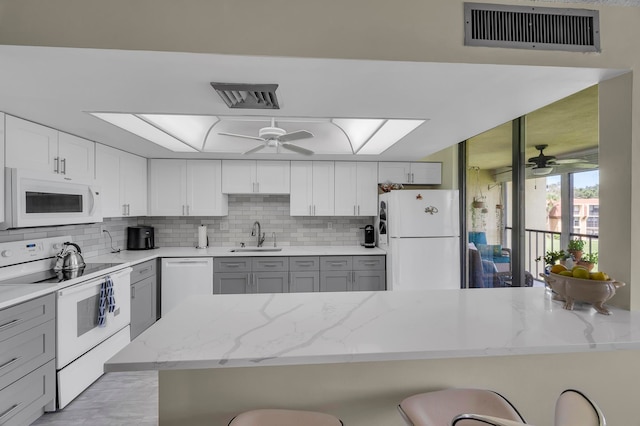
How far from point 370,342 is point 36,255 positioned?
9.71 feet

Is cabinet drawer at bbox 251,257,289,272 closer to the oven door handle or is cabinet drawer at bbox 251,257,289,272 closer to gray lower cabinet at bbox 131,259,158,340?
gray lower cabinet at bbox 131,259,158,340

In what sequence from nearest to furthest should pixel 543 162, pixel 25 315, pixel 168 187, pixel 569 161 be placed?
1. pixel 25 315
2. pixel 569 161
3. pixel 543 162
4. pixel 168 187

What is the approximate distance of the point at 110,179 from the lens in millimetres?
3330

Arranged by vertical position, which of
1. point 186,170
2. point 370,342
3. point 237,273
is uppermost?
point 186,170

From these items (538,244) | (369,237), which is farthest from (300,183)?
(538,244)

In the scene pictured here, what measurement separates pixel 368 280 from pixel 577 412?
120 inches

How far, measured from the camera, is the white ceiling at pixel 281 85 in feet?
4.55

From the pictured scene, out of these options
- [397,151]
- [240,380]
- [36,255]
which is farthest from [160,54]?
[397,151]

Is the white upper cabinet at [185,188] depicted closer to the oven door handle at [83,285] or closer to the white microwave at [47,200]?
the white microwave at [47,200]

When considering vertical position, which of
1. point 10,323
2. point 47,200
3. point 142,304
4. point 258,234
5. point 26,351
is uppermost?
point 47,200

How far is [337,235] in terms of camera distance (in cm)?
449

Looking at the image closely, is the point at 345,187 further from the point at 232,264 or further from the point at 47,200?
the point at 47,200

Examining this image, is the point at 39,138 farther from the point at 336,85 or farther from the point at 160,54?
the point at 336,85

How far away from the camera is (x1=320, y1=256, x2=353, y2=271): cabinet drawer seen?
3.90 m
